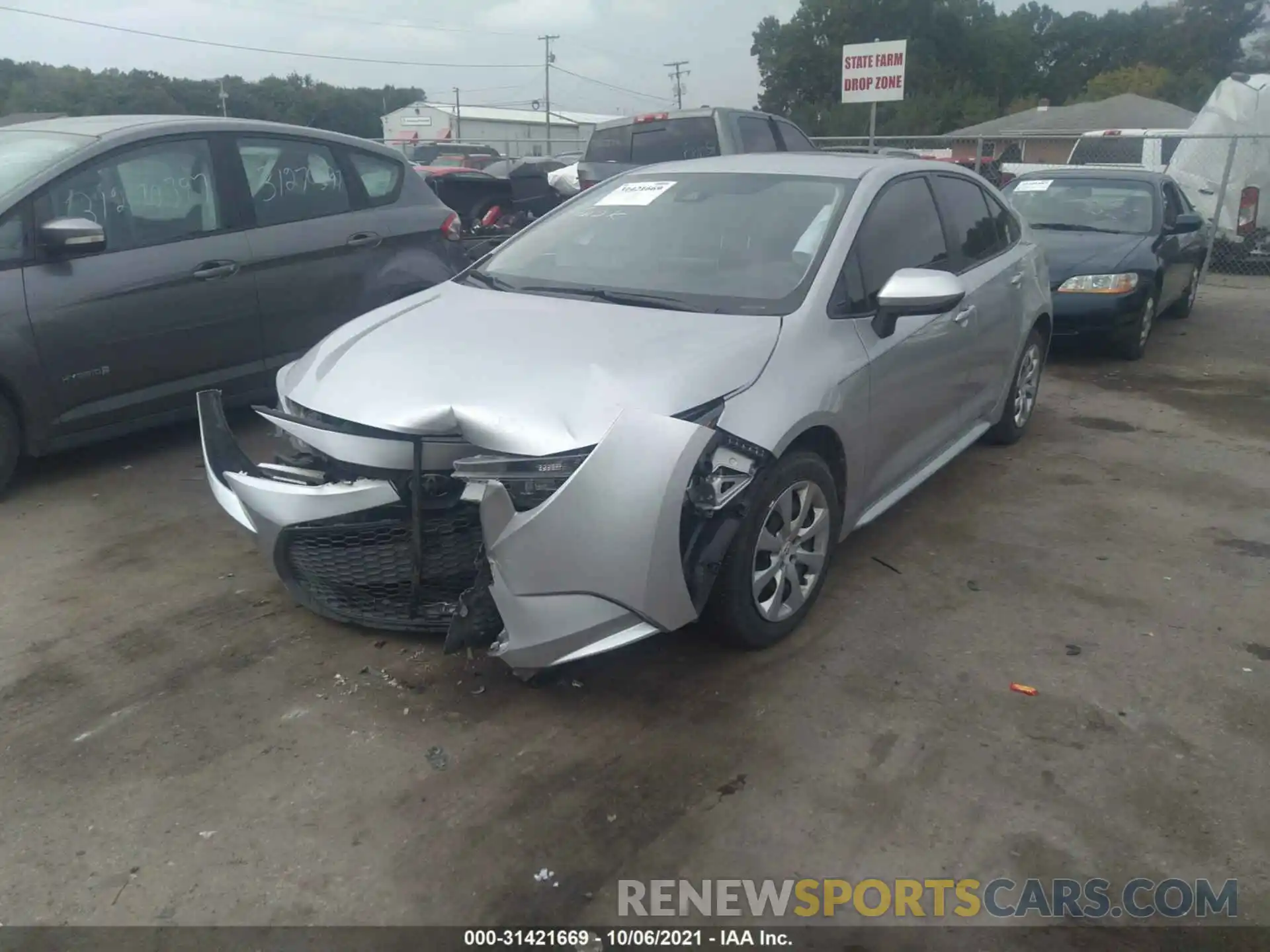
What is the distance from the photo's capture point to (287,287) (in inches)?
226

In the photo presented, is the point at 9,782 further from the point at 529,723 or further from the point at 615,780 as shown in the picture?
the point at 615,780

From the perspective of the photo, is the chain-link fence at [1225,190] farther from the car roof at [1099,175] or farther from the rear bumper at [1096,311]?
the rear bumper at [1096,311]

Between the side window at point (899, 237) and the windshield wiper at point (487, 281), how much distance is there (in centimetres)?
143

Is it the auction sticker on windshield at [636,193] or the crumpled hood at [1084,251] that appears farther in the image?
the crumpled hood at [1084,251]

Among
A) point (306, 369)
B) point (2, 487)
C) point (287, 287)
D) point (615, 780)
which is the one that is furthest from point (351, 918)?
point (287, 287)

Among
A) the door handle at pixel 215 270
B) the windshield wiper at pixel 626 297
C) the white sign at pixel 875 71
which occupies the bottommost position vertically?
the door handle at pixel 215 270

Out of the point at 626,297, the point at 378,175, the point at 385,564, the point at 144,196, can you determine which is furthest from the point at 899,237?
the point at 144,196

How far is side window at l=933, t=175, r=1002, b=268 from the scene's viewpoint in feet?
16.2

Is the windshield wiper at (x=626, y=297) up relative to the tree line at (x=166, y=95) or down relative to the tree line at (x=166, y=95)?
down

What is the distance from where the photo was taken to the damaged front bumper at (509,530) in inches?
114

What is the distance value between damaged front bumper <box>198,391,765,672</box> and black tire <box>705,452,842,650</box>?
0.12 m

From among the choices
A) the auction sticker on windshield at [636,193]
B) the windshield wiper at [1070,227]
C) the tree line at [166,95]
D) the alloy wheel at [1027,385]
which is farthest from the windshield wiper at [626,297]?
the tree line at [166,95]

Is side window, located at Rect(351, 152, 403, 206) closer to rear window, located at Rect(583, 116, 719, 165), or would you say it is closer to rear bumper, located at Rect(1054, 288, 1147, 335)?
rear window, located at Rect(583, 116, 719, 165)

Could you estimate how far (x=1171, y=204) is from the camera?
942 cm
